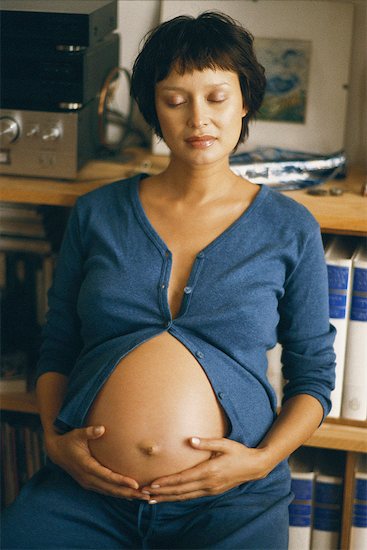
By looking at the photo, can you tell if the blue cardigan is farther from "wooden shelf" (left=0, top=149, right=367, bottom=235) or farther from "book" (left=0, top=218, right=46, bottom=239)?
"book" (left=0, top=218, right=46, bottom=239)

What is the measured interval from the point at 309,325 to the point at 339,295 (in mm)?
189

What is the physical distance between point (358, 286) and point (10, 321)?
714mm

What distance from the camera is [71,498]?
4.06ft

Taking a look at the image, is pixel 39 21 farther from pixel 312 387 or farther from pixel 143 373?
pixel 312 387

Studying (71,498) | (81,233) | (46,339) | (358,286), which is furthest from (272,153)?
(71,498)

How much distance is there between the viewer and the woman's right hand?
1184 millimetres

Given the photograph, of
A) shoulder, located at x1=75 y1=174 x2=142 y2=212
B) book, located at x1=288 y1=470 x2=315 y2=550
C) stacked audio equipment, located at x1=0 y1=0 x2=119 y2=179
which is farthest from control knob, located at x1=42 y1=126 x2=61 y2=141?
book, located at x1=288 y1=470 x2=315 y2=550

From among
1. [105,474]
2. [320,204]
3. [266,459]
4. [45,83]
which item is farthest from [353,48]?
[105,474]

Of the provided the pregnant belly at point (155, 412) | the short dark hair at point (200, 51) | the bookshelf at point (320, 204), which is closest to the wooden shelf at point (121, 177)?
the bookshelf at point (320, 204)

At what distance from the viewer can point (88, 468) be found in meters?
1.20

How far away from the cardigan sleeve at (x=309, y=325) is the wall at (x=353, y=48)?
483mm

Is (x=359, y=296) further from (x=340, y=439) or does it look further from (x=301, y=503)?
(x=301, y=503)

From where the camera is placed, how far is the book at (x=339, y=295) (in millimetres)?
1461

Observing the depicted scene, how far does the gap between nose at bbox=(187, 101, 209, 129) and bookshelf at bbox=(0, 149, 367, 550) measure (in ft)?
0.95
